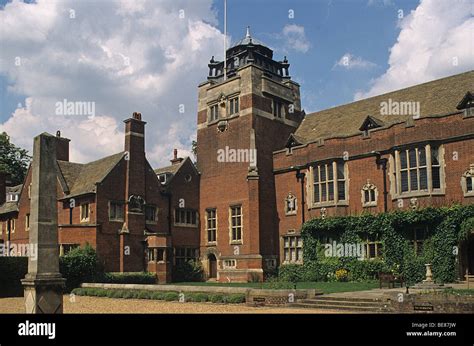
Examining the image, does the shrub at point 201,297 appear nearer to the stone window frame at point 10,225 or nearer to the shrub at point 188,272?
the shrub at point 188,272

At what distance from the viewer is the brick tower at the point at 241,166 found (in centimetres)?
3356

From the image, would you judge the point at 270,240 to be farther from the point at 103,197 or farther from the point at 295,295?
the point at 295,295

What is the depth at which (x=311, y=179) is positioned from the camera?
105 ft

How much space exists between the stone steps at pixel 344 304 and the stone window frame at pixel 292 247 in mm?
13791

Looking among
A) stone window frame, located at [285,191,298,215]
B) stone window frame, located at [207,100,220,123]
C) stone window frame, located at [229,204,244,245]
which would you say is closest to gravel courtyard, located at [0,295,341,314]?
stone window frame, located at [229,204,244,245]

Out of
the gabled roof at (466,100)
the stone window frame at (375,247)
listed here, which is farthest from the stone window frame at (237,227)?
the gabled roof at (466,100)

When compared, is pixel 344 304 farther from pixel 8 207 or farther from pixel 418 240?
pixel 8 207

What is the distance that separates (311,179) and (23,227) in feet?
71.0

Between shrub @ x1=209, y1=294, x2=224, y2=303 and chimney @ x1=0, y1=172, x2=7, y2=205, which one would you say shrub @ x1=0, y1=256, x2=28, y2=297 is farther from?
chimney @ x1=0, y1=172, x2=7, y2=205

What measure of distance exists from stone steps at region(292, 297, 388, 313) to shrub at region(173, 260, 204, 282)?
17.0 m

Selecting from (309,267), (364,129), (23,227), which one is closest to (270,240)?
(309,267)

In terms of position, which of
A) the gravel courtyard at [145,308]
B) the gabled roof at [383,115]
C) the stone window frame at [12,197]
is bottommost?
the gravel courtyard at [145,308]

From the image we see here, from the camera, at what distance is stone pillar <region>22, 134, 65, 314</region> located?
1200 centimetres

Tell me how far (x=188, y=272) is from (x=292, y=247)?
24.6 ft
